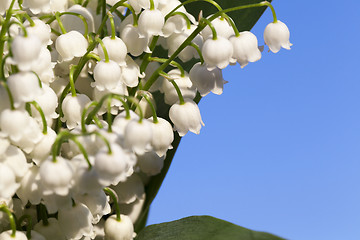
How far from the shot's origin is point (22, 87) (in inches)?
27.8

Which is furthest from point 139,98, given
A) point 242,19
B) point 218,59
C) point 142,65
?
point 242,19

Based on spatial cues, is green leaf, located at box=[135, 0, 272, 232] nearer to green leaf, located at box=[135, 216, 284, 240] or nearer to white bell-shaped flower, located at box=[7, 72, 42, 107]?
green leaf, located at box=[135, 216, 284, 240]

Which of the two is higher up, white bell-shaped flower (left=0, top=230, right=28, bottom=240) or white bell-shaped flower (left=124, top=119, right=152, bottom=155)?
white bell-shaped flower (left=124, top=119, right=152, bottom=155)

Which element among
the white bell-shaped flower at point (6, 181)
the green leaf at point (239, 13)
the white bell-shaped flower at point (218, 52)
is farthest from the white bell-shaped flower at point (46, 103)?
the green leaf at point (239, 13)

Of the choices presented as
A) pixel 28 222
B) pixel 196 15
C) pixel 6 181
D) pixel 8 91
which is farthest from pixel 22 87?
pixel 196 15

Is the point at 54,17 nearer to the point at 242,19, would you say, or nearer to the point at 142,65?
the point at 142,65

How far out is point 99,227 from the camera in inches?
40.8

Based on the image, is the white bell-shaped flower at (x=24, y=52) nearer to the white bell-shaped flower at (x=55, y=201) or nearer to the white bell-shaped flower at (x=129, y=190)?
the white bell-shaped flower at (x=55, y=201)

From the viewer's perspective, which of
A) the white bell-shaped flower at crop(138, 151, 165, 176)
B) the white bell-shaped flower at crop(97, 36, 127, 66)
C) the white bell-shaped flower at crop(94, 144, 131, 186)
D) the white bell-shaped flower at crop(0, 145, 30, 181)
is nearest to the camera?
the white bell-shaped flower at crop(94, 144, 131, 186)

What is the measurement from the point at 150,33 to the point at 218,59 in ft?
0.38

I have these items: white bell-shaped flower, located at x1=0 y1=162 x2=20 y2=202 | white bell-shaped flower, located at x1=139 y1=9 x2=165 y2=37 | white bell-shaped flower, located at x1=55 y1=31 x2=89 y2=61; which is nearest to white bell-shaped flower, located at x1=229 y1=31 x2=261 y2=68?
white bell-shaped flower, located at x1=139 y1=9 x2=165 y2=37

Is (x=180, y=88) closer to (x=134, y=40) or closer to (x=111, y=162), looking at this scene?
(x=134, y=40)

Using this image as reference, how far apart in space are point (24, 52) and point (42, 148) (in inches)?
6.3

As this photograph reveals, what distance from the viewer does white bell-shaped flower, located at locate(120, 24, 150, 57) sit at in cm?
91
